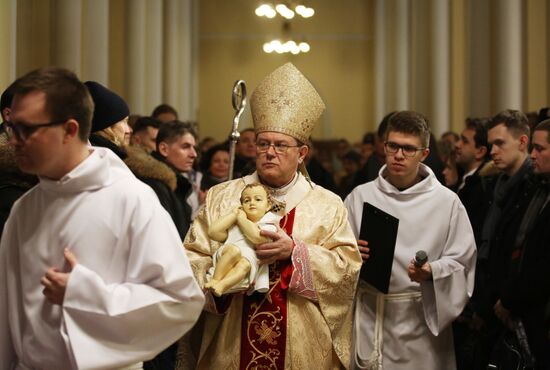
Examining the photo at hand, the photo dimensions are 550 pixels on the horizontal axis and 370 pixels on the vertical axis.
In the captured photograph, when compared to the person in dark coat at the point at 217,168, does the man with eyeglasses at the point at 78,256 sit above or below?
below

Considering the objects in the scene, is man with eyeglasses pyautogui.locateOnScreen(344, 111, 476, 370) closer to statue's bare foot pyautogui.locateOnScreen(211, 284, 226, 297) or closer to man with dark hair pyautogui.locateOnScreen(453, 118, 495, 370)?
man with dark hair pyautogui.locateOnScreen(453, 118, 495, 370)

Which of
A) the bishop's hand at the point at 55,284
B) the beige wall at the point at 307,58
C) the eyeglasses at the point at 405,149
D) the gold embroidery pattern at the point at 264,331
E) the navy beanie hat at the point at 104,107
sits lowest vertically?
the gold embroidery pattern at the point at 264,331

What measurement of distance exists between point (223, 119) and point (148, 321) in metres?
27.1

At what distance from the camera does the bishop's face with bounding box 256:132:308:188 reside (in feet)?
15.8

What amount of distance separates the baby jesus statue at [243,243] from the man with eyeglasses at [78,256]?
3.25 feet

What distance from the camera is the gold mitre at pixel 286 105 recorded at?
501 cm

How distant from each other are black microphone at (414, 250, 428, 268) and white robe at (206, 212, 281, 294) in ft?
3.81

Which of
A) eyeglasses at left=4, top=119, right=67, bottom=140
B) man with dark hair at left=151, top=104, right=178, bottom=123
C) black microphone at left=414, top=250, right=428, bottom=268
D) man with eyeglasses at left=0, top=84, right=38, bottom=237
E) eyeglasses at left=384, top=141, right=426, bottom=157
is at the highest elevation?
man with dark hair at left=151, top=104, right=178, bottom=123

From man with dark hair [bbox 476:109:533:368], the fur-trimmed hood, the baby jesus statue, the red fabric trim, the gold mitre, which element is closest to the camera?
the baby jesus statue

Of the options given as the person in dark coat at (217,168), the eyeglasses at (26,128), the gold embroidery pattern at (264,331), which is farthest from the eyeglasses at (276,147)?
the person in dark coat at (217,168)

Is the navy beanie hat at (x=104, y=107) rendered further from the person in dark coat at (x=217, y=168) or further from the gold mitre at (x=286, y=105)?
the person in dark coat at (x=217, y=168)

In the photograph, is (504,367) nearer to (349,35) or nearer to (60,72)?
(60,72)

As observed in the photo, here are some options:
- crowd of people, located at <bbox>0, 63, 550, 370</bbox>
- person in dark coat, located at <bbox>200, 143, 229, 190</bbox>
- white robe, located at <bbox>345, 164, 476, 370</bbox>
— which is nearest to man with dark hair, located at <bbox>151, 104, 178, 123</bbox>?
person in dark coat, located at <bbox>200, 143, 229, 190</bbox>

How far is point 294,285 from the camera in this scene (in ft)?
15.3
